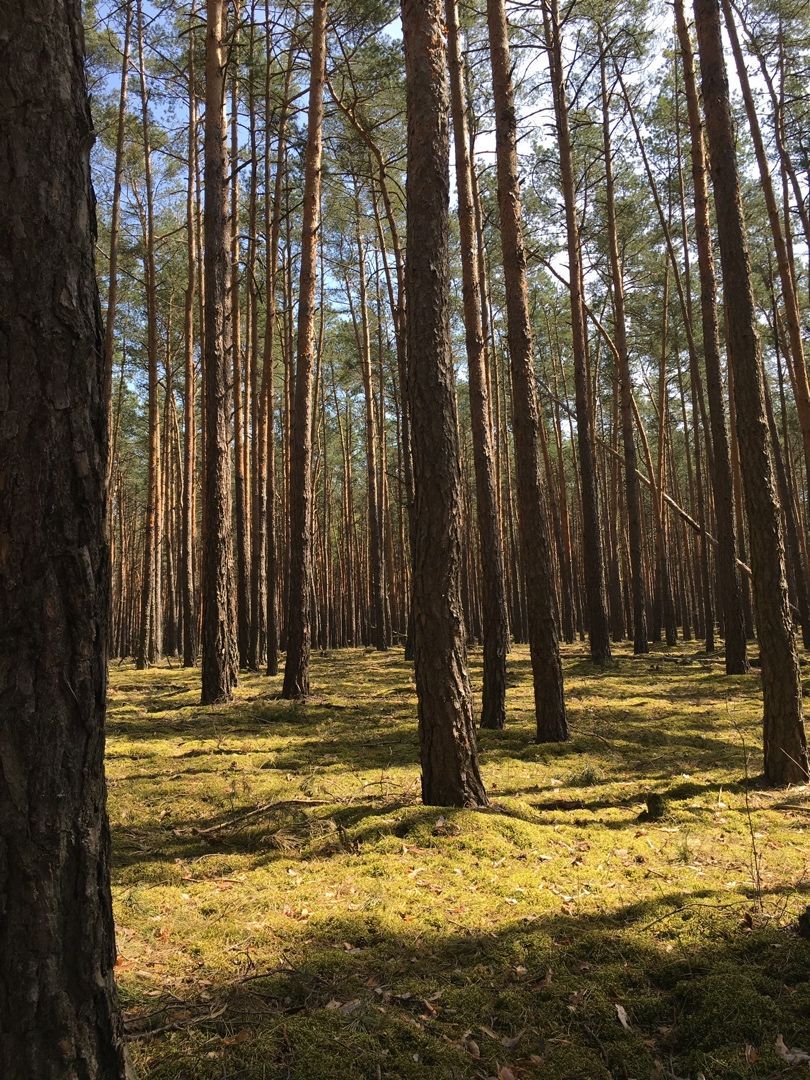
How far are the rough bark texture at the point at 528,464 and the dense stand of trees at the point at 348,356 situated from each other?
3 centimetres

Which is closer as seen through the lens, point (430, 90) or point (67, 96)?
point (67, 96)

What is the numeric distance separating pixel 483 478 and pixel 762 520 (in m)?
3.07

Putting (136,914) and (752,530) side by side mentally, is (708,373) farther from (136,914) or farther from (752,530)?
(136,914)

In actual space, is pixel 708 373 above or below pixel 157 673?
above

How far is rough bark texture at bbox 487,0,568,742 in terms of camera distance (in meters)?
6.54

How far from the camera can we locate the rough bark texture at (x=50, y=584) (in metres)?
1.47

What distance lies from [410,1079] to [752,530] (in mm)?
4491

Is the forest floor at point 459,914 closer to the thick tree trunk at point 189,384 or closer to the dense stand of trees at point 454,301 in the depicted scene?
the dense stand of trees at point 454,301

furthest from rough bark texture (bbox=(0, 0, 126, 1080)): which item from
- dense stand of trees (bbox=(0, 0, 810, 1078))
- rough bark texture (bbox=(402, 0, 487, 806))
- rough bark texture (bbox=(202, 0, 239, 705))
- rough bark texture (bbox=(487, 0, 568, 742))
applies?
rough bark texture (bbox=(202, 0, 239, 705))

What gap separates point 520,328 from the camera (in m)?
6.71

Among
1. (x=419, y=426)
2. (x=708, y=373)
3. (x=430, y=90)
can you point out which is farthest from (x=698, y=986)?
(x=708, y=373)

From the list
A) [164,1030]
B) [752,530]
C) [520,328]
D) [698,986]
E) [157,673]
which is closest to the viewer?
[164,1030]

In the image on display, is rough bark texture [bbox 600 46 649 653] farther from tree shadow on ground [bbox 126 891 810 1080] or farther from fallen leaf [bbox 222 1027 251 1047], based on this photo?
fallen leaf [bbox 222 1027 251 1047]

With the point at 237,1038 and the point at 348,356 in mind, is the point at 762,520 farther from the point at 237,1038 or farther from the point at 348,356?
the point at 348,356
